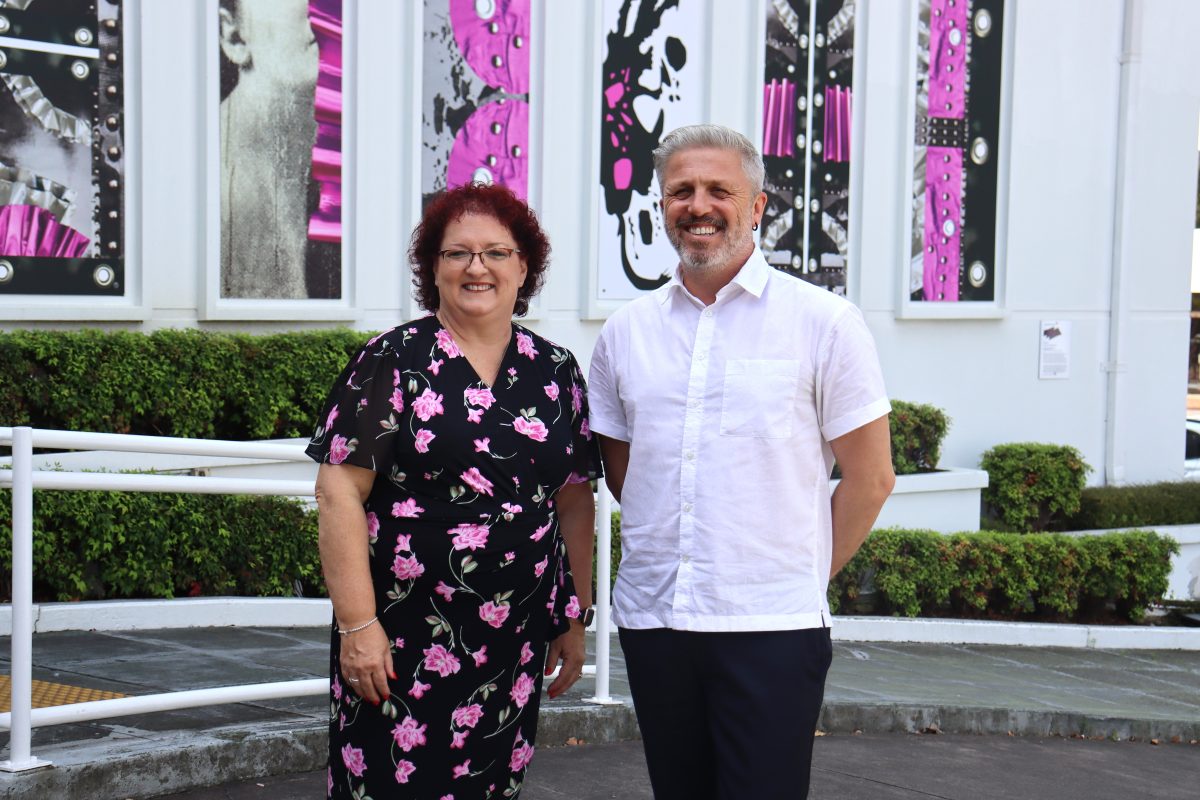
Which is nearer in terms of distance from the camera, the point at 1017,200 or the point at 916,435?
the point at 916,435

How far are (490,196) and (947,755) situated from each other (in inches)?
148

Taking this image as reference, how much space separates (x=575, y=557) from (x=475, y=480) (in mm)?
459

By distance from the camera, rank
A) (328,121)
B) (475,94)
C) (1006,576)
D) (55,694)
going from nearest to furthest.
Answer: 1. (55,694)
2. (328,121)
3. (475,94)
4. (1006,576)

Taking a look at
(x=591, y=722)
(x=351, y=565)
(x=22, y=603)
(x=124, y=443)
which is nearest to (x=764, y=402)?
(x=351, y=565)

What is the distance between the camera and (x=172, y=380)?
7.37m

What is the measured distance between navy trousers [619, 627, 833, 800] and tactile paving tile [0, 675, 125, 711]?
252cm

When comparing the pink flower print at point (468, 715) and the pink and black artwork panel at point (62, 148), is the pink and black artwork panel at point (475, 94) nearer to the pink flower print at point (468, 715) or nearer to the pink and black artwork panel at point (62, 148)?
the pink and black artwork panel at point (62, 148)

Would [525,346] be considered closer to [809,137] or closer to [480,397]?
[480,397]

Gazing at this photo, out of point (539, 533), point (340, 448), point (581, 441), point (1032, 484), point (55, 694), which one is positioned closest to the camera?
point (340, 448)

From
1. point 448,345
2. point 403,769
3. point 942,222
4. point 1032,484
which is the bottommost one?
point 1032,484

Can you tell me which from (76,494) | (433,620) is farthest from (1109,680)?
(433,620)

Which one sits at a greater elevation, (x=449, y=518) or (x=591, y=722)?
(x=449, y=518)

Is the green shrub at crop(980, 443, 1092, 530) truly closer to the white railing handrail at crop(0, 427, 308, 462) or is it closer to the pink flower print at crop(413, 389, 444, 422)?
the white railing handrail at crop(0, 427, 308, 462)

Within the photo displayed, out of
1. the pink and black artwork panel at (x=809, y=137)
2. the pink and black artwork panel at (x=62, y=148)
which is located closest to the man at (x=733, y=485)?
the pink and black artwork panel at (x=62, y=148)
